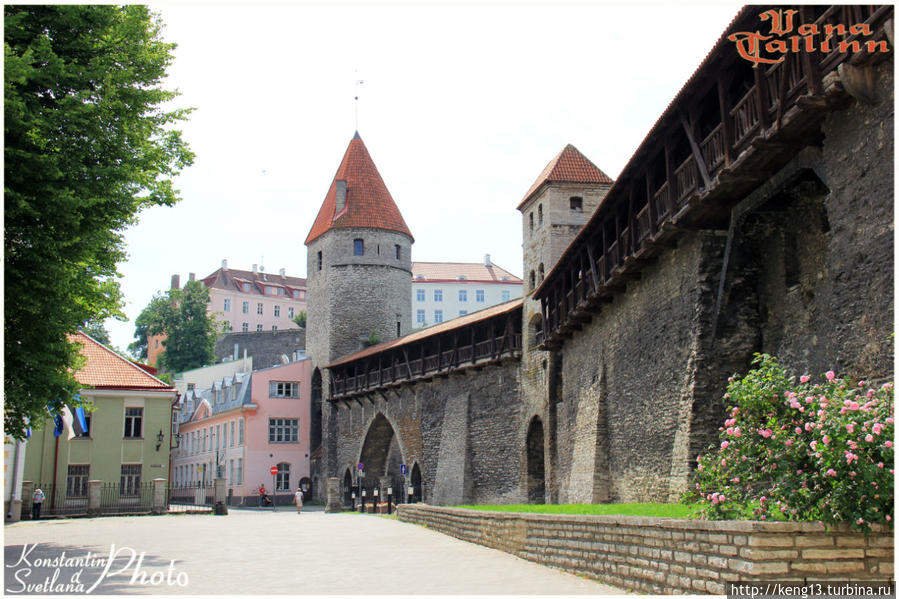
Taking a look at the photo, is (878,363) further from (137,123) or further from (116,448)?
(116,448)

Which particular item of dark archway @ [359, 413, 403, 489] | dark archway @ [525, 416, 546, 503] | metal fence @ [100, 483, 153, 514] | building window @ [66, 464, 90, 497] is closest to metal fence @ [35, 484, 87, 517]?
building window @ [66, 464, 90, 497]

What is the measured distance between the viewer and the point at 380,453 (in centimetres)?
4141

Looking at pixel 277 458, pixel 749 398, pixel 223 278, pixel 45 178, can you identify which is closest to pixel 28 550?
pixel 45 178

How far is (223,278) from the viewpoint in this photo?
84.3m

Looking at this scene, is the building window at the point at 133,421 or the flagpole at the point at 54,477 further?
the building window at the point at 133,421

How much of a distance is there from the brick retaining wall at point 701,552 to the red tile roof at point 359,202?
37.8 metres

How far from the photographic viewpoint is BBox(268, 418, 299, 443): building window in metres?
45.5

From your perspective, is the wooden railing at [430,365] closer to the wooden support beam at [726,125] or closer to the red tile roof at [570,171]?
the red tile roof at [570,171]

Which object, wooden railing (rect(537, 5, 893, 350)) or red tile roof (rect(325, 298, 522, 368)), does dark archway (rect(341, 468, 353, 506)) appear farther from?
wooden railing (rect(537, 5, 893, 350))

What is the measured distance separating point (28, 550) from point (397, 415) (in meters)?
25.8

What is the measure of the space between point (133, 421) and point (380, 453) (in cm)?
1262

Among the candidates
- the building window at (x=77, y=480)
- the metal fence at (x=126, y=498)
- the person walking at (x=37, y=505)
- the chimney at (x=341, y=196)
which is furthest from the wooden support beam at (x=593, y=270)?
the chimney at (x=341, y=196)

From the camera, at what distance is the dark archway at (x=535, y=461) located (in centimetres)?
2817

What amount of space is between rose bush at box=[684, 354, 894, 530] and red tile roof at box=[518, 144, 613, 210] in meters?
20.7
